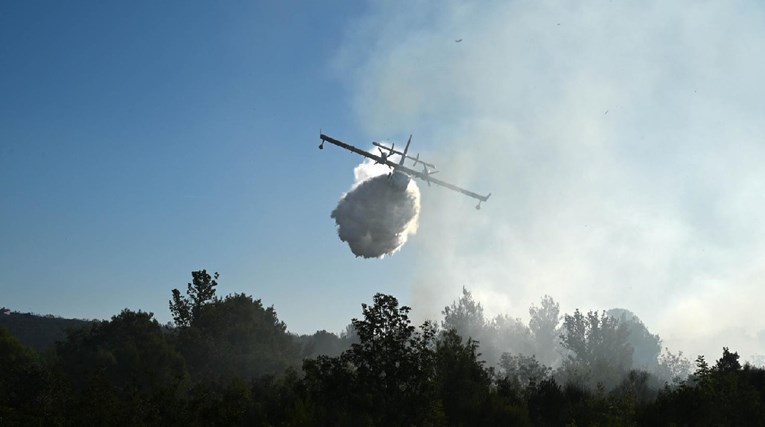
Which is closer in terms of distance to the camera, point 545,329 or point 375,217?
point 375,217

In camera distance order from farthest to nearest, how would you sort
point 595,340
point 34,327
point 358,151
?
point 34,327 < point 595,340 < point 358,151

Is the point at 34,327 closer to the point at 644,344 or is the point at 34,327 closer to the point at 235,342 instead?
the point at 235,342

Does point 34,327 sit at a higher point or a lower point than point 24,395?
higher

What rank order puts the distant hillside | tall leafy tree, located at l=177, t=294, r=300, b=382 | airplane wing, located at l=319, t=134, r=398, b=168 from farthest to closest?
1. the distant hillside
2. tall leafy tree, located at l=177, t=294, r=300, b=382
3. airplane wing, located at l=319, t=134, r=398, b=168

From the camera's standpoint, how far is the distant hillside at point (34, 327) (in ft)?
377

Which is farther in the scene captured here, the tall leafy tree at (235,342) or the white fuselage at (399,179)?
the tall leafy tree at (235,342)

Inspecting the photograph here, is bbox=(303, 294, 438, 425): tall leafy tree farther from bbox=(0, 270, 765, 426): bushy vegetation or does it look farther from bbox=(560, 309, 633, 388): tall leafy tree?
bbox=(560, 309, 633, 388): tall leafy tree

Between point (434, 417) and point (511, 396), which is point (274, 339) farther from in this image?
point (434, 417)

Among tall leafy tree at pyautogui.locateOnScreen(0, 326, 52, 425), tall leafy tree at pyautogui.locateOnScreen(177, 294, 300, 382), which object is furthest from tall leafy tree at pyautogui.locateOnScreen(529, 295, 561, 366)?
tall leafy tree at pyautogui.locateOnScreen(0, 326, 52, 425)

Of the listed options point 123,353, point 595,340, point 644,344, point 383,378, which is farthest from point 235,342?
point 644,344

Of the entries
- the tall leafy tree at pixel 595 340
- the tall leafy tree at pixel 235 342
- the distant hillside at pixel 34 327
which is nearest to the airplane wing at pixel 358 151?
the tall leafy tree at pixel 235 342

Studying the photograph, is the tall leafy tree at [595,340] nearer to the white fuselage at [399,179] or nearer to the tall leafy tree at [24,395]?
the white fuselage at [399,179]

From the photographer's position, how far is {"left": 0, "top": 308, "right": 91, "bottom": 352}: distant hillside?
11500cm

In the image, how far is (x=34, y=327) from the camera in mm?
122938
